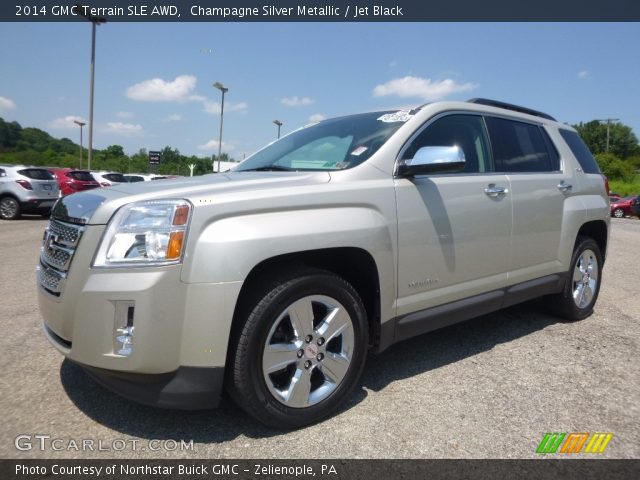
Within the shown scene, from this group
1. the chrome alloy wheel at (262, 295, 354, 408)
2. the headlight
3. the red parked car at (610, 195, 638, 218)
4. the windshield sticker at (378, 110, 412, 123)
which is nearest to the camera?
the headlight

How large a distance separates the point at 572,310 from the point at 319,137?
2813 mm

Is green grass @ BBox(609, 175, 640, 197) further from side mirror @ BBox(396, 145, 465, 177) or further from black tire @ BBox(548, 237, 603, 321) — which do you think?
side mirror @ BBox(396, 145, 465, 177)

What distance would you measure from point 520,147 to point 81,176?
15.6 meters

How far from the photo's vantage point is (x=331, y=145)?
3.12 metres

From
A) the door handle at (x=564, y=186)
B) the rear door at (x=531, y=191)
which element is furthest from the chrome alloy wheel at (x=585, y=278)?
the door handle at (x=564, y=186)

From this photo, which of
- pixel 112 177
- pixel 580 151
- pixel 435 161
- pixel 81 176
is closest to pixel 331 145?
pixel 435 161

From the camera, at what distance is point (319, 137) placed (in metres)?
3.34

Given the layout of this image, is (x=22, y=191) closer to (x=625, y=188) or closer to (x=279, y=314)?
(x=279, y=314)

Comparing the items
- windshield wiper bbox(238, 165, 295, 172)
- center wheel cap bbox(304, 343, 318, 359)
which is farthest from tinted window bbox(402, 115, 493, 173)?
center wheel cap bbox(304, 343, 318, 359)

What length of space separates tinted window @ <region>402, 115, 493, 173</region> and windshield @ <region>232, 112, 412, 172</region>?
20cm

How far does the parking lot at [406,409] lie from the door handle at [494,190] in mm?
1190

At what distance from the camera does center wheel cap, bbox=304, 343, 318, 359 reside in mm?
2324

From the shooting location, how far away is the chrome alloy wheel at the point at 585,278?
13.7 feet
